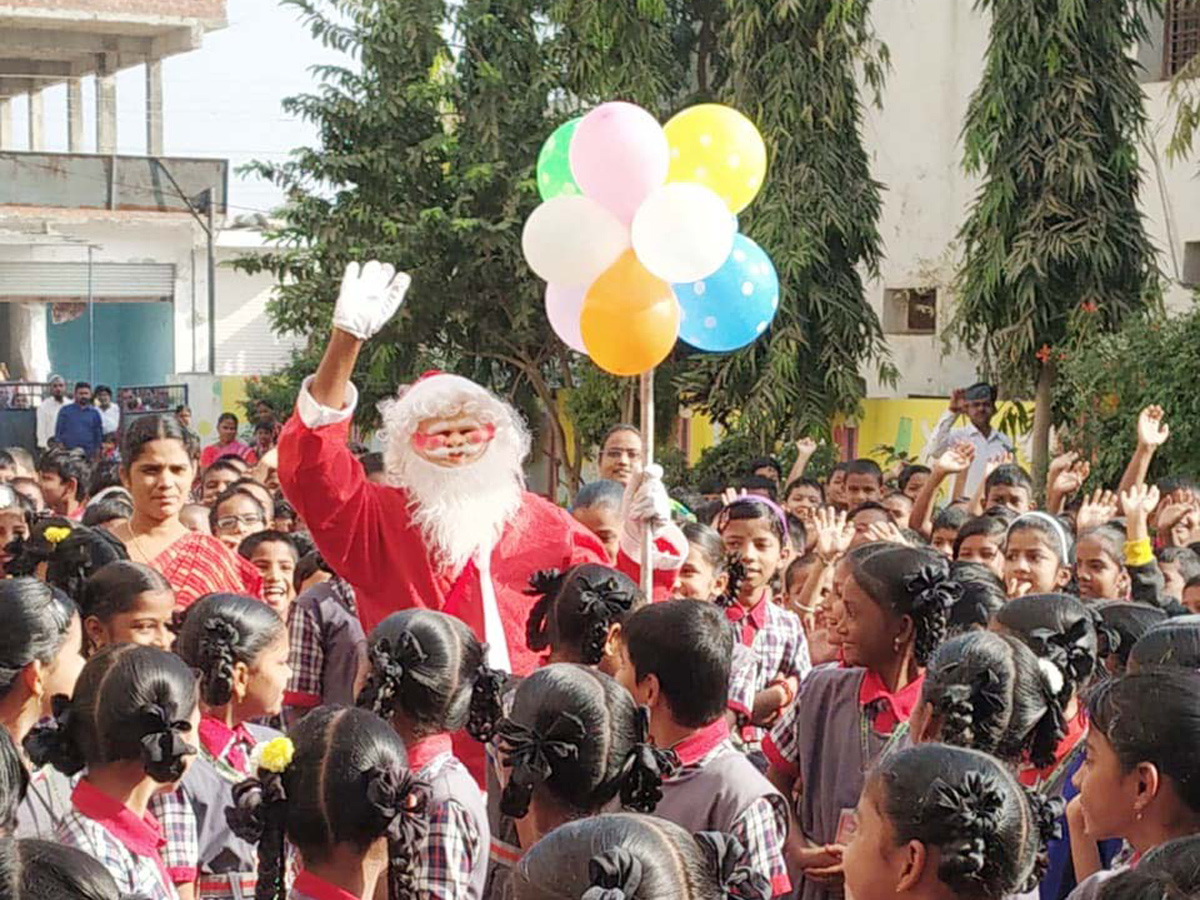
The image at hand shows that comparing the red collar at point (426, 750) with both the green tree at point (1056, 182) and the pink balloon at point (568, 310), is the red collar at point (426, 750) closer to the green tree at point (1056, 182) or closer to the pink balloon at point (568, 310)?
the pink balloon at point (568, 310)

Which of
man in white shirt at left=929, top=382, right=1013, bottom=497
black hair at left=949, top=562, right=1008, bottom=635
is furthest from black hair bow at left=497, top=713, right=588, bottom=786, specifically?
man in white shirt at left=929, top=382, right=1013, bottom=497

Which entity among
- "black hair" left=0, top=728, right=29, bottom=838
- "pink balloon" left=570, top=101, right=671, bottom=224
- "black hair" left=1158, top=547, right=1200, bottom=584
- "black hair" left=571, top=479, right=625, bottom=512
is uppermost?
"pink balloon" left=570, top=101, right=671, bottom=224

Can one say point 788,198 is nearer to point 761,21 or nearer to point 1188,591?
point 761,21

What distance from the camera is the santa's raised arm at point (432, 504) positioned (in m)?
4.25

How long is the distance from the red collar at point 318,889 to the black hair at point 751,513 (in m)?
2.69

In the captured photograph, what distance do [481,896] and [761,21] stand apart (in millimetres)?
10682

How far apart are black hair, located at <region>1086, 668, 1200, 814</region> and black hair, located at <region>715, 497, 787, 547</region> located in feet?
→ 7.66

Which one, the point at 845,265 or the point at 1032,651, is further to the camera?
the point at 845,265

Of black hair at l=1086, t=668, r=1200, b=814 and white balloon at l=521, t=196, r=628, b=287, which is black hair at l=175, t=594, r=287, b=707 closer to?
black hair at l=1086, t=668, r=1200, b=814

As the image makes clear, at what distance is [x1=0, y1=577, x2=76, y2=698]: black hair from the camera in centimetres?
333

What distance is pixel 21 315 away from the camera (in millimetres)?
27484

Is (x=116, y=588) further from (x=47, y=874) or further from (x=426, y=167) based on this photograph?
(x=426, y=167)

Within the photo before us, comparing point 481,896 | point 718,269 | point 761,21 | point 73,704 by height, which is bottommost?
point 481,896

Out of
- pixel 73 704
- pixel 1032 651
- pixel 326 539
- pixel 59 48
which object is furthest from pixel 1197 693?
pixel 59 48
